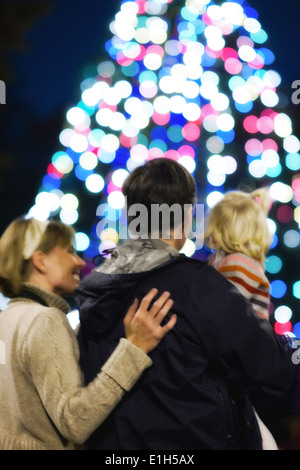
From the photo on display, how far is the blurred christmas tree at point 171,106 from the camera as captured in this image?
4008 mm

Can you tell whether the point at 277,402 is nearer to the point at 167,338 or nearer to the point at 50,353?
the point at 167,338

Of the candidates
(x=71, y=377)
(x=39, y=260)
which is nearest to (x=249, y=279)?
(x=39, y=260)

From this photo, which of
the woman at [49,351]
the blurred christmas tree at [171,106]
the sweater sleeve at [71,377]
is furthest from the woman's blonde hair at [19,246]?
the blurred christmas tree at [171,106]

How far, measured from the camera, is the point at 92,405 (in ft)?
6.04

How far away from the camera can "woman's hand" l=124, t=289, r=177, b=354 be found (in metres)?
1.85

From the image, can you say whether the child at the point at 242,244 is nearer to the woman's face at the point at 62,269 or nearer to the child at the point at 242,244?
the child at the point at 242,244

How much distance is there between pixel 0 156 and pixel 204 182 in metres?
4.14

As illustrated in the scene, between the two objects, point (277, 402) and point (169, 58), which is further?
point (169, 58)

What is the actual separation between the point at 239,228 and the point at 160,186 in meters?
0.96

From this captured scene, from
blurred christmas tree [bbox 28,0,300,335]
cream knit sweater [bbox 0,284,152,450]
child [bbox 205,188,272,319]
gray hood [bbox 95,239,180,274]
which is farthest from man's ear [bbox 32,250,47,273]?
blurred christmas tree [bbox 28,0,300,335]

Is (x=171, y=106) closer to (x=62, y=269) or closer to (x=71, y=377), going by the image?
(x=62, y=269)

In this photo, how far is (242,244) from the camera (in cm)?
285

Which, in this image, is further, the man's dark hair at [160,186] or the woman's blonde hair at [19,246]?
the woman's blonde hair at [19,246]
